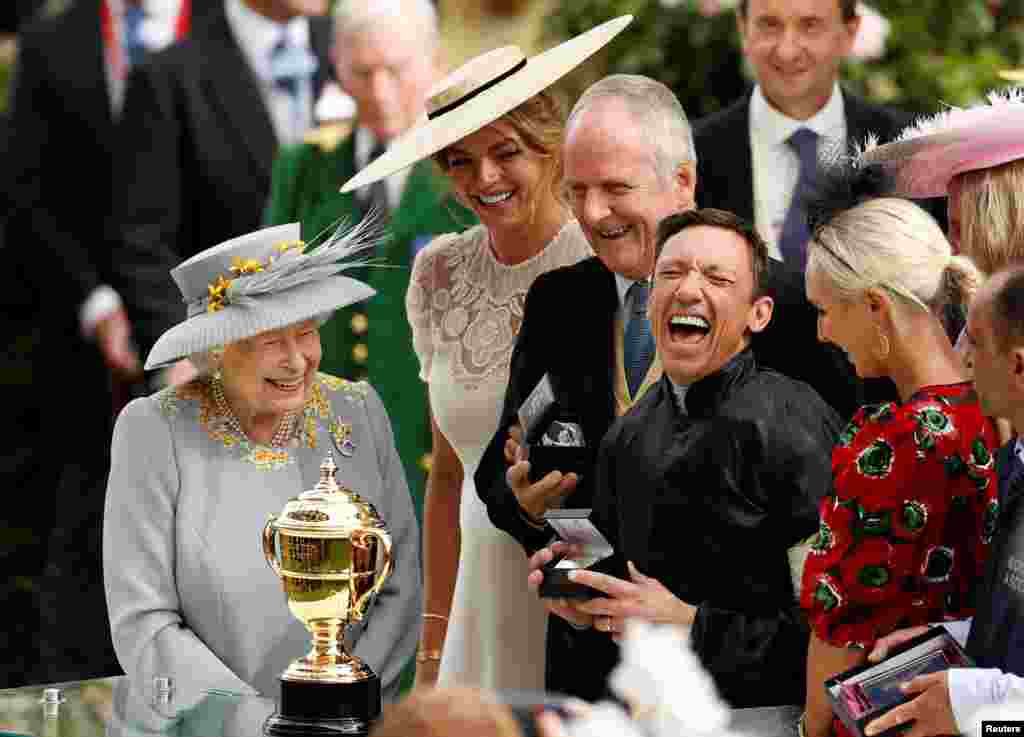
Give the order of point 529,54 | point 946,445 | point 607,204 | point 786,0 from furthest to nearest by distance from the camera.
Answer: point 529,54 < point 786,0 < point 607,204 < point 946,445

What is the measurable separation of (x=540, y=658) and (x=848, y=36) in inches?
62.6

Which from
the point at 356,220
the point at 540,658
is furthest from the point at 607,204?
the point at 356,220

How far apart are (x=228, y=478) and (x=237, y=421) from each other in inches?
4.2

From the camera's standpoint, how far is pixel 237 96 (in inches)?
289

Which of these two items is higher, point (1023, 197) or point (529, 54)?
point (529, 54)

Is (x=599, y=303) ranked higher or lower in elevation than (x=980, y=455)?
higher

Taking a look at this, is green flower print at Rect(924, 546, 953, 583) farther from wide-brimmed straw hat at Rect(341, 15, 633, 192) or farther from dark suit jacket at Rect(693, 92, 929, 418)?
wide-brimmed straw hat at Rect(341, 15, 633, 192)

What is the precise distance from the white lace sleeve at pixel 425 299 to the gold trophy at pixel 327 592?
898mm

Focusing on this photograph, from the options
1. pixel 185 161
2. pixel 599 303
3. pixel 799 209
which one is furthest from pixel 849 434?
pixel 185 161

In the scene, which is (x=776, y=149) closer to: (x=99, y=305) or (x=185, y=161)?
(x=185, y=161)

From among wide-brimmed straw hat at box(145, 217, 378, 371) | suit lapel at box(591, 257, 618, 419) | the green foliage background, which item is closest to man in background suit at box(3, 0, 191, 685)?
the green foliage background

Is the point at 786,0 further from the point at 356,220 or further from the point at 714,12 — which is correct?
the point at 714,12

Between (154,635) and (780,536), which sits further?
(154,635)

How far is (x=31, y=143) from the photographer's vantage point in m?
7.73
